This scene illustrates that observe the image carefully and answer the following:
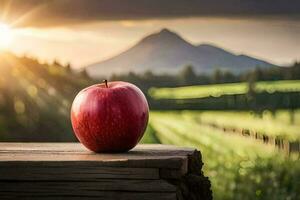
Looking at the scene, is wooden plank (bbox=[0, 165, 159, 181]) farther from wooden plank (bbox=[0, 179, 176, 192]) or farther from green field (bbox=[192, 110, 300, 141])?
green field (bbox=[192, 110, 300, 141])

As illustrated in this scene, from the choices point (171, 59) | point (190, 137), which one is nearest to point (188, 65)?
point (171, 59)

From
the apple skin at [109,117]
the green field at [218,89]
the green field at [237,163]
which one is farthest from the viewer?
the green field at [218,89]

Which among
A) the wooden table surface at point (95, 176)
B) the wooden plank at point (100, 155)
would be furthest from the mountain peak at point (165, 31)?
the wooden table surface at point (95, 176)

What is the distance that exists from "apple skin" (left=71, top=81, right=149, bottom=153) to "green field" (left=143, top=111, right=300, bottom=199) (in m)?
2.25

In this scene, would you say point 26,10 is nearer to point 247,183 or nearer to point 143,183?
point 247,183

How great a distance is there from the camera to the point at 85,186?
8.75 ft

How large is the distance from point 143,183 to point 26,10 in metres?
2.92

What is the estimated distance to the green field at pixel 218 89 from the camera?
210 inches

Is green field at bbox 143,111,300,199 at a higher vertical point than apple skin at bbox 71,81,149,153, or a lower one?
lower

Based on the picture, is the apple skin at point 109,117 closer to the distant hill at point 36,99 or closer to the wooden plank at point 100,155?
the wooden plank at point 100,155

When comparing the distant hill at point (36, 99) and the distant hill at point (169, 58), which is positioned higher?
the distant hill at point (169, 58)

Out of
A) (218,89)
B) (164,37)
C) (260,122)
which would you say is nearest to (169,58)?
(164,37)

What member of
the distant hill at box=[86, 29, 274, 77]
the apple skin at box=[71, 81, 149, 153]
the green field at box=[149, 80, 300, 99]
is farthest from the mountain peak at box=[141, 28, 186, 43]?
A: the apple skin at box=[71, 81, 149, 153]

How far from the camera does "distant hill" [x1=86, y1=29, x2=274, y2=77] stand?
5.20 m
